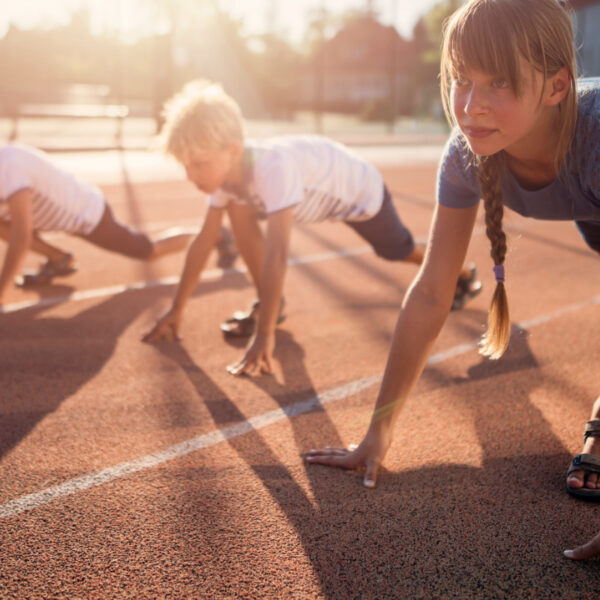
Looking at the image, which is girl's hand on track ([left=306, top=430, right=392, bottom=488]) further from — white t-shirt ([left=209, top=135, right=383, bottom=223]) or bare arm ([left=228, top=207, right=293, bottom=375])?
white t-shirt ([left=209, top=135, right=383, bottom=223])

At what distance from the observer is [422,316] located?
8.26 ft

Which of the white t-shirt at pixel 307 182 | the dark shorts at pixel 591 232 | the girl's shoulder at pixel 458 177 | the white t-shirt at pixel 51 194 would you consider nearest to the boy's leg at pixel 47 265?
the white t-shirt at pixel 51 194

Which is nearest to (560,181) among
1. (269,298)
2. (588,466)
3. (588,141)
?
(588,141)

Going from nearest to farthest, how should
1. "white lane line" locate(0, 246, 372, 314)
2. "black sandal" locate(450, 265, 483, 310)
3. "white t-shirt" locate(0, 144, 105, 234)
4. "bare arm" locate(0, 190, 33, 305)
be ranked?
1. "bare arm" locate(0, 190, 33, 305)
2. "white t-shirt" locate(0, 144, 105, 234)
3. "black sandal" locate(450, 265, 483, 310)
4. "white lane line" locate(0, 246, 372, 314)

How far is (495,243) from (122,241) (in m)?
3.87

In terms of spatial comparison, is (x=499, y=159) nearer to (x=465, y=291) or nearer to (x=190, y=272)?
(x=190, y=272)

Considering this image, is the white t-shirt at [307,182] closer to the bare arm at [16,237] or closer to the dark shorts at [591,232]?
the bare arm at [16,237]

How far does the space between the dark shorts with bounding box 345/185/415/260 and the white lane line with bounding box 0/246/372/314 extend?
1.69 metres

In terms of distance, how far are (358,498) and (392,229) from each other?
2.62m

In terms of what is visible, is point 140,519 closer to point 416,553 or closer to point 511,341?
point 416,553

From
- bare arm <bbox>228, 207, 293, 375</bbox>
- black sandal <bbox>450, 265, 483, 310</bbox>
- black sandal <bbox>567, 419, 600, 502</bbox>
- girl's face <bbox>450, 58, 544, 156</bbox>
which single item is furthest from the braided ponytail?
black sandal <bbox>450, 265, 483, 310</bbox>

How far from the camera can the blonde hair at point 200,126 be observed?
3.65m

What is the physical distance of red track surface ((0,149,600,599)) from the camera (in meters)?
2.11

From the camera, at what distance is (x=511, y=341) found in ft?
14.0
